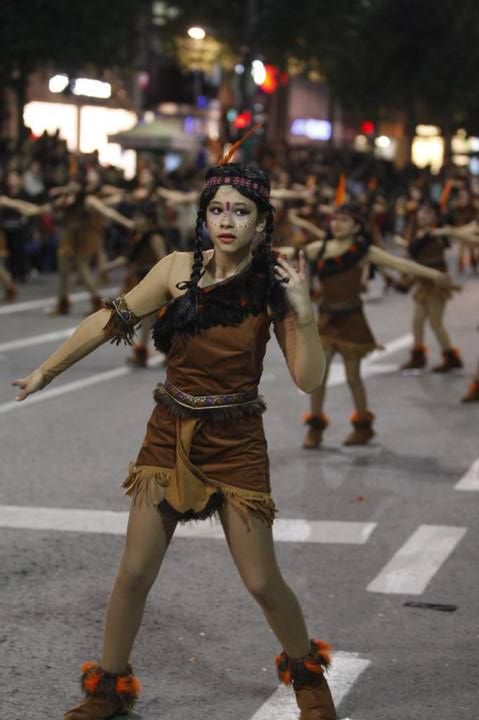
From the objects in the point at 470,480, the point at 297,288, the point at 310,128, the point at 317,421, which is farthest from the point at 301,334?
the point at 310,128

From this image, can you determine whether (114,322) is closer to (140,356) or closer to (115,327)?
(115,327)

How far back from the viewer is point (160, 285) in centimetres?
543

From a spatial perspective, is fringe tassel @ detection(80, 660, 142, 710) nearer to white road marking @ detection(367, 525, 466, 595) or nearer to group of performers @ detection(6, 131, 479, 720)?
group of performers @ detection(6, 131, 479, 720)

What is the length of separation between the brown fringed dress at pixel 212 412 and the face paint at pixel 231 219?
0.41 ft

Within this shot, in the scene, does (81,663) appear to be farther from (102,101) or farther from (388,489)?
(102,101)

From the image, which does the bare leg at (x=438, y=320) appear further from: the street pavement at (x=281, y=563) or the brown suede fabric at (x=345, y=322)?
the brown suede fabric at (x=345, y=322)

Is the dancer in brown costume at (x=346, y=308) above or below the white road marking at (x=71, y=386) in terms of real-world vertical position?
above

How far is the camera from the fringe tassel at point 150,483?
17.6ft

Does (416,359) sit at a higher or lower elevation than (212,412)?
lower

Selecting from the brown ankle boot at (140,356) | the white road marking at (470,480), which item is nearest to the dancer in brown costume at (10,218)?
the brown ankle boot at (140,356)

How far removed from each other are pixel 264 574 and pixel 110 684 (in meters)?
0.67

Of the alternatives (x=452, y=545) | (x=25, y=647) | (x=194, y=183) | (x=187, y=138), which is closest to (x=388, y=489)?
(x=452, y=545)

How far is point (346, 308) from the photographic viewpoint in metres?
11.6

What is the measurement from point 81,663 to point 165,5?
5228cm
